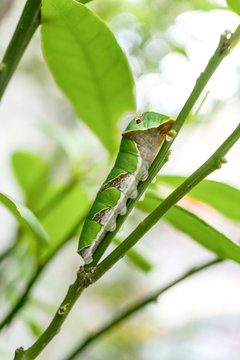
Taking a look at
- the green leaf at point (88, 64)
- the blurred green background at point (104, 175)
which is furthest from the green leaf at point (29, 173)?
the green leaf at point (88, 64)

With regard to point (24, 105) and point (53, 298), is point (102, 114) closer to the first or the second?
point (53, 298)

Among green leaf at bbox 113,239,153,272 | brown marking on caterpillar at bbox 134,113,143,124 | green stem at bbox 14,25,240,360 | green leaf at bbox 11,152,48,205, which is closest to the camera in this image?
green stem at bbox 14,25,240,360

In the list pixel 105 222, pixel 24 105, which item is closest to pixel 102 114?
pixel 105 222

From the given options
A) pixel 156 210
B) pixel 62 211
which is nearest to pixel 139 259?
pixel 62 211

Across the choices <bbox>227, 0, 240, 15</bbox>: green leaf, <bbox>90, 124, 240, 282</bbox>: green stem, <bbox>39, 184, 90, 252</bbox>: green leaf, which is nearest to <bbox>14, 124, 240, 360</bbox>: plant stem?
<bbox>90, 124, 240, 282</bbox>: green stem

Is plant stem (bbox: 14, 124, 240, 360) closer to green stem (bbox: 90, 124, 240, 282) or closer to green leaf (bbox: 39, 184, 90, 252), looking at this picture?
green stem (bbox: 90, 124, 240, 282)

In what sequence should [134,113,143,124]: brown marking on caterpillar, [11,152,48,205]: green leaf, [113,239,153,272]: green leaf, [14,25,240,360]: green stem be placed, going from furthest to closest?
[11,152,48,205]: green leaf
[113,239,153,272]: green leaf
[134,113,143,124]: brown marking on caterpillar
[14,25,240,360]: green stem

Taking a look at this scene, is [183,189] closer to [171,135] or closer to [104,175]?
[171,135]
